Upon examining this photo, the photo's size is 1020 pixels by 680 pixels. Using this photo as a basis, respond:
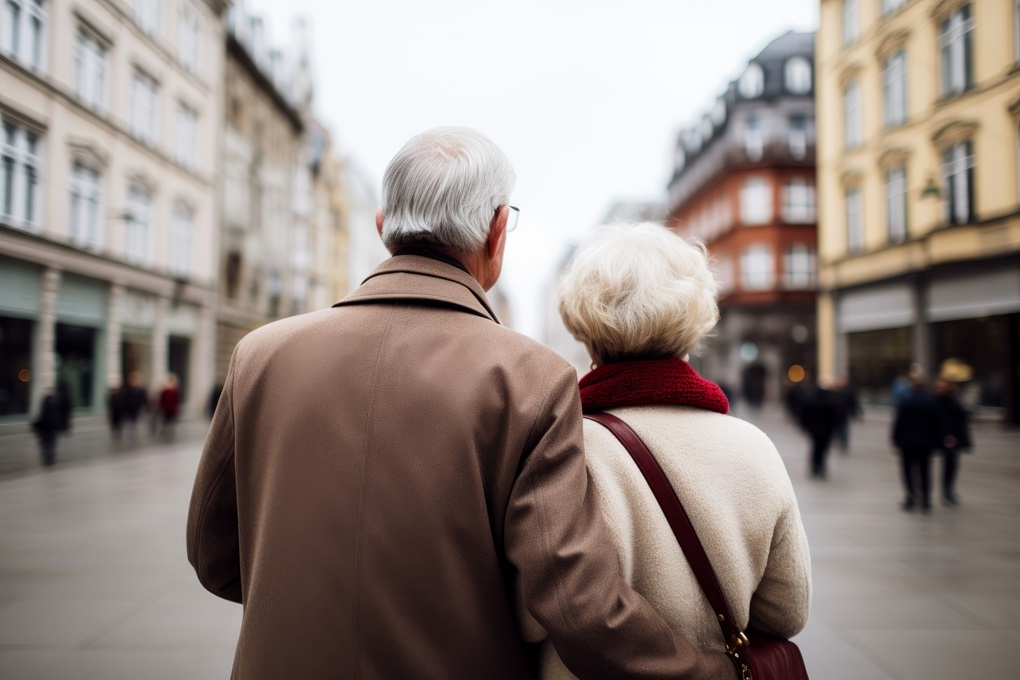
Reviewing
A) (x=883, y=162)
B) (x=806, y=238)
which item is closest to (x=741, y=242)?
(x=806, y=238)

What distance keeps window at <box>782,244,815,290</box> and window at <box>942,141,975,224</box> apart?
32.8 meters

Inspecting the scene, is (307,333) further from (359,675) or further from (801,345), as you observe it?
(801,345)

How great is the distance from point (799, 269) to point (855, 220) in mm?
28229

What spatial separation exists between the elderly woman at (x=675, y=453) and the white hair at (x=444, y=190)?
35 cm

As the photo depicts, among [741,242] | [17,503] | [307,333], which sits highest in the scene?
[741,242]

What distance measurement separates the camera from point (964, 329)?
23.6 ft

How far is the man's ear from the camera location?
5.11ft

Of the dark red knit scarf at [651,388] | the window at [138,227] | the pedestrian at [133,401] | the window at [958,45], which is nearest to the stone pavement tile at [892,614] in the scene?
the window at [958,45]

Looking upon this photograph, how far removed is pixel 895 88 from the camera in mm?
4848

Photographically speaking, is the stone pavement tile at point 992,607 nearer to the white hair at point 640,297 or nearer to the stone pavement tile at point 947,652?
the stone pavement tile at point 947,652

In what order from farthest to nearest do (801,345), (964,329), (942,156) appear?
(801,345), (964,329), (942,156)

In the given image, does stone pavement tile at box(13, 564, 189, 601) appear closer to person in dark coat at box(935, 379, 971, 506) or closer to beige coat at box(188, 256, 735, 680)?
beige coat at box(188, 256, 735, 680)

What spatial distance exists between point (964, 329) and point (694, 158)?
39575 millimetres

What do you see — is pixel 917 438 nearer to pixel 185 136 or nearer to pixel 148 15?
pixel 185 136
